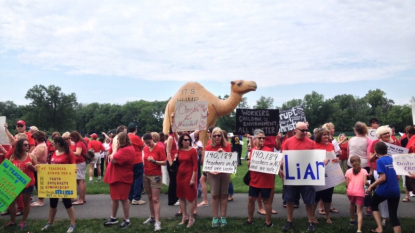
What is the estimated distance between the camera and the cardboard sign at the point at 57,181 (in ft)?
20.7

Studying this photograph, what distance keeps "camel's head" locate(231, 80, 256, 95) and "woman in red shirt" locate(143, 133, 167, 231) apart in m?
9.46

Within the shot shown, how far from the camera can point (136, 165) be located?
8.17 metres

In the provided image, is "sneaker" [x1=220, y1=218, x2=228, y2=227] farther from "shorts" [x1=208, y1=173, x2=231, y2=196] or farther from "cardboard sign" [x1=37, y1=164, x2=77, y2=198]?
"cardboard sign" [x1=37, y1=164, x2=77, y2=198]

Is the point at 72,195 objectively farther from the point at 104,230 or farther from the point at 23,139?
the point at 23,139

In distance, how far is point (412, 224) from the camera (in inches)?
254

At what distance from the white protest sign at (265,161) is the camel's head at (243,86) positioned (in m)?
9.60

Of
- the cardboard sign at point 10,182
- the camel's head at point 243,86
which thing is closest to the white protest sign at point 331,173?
the cardboard sign at point 10,182

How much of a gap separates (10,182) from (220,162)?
393cm

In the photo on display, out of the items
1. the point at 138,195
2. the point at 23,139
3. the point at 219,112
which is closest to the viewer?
the point at 23,139

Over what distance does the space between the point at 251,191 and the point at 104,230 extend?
2886 millimetres

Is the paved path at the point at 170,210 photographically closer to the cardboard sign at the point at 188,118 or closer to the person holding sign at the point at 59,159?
the person holding sign at the point at 59,159

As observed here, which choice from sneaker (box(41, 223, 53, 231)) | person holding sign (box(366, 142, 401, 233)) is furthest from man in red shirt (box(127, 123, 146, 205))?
person holding sign (box(366, 142, 401, 233))

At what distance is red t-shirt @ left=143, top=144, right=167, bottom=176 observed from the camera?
6.71m

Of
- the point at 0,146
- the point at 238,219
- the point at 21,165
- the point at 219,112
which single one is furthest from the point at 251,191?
the point at 219,112
